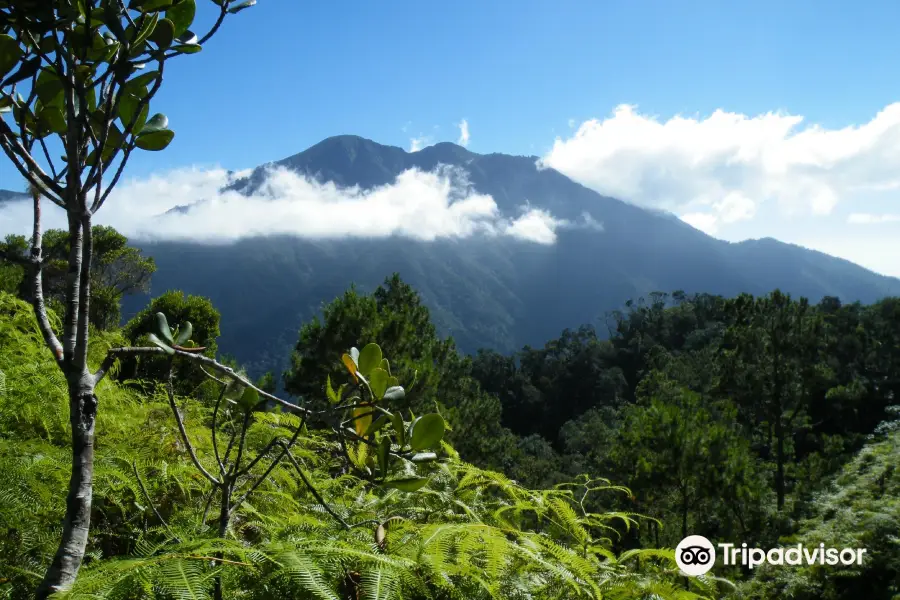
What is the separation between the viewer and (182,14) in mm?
951

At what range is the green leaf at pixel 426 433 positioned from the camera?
2.83 ft

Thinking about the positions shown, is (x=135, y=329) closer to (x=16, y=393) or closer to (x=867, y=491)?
(x=16, y=393)

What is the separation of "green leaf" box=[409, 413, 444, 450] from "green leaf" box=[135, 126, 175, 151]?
682mm

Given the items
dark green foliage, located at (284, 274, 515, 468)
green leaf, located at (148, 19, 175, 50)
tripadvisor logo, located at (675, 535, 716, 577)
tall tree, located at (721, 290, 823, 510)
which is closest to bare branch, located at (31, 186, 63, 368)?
green leaf, located at (148, 19, 175, 50)

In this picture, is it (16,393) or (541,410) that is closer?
(16,393)

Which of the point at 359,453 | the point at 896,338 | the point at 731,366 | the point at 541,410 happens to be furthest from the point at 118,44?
the point at 541,410

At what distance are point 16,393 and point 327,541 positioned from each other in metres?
1.19

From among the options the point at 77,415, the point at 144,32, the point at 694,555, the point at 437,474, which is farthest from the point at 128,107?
the point at 694,555

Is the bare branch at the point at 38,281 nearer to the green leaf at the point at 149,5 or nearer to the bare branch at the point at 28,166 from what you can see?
the bare branch at the point at 28,166

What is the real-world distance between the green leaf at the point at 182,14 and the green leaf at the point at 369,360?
640mm

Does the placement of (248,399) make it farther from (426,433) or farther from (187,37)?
(187,37)

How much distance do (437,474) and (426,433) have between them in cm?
69

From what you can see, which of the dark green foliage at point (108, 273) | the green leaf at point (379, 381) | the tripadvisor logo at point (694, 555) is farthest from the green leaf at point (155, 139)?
the dark green foliage at point (108, 273)

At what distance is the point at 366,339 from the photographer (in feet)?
32.9
